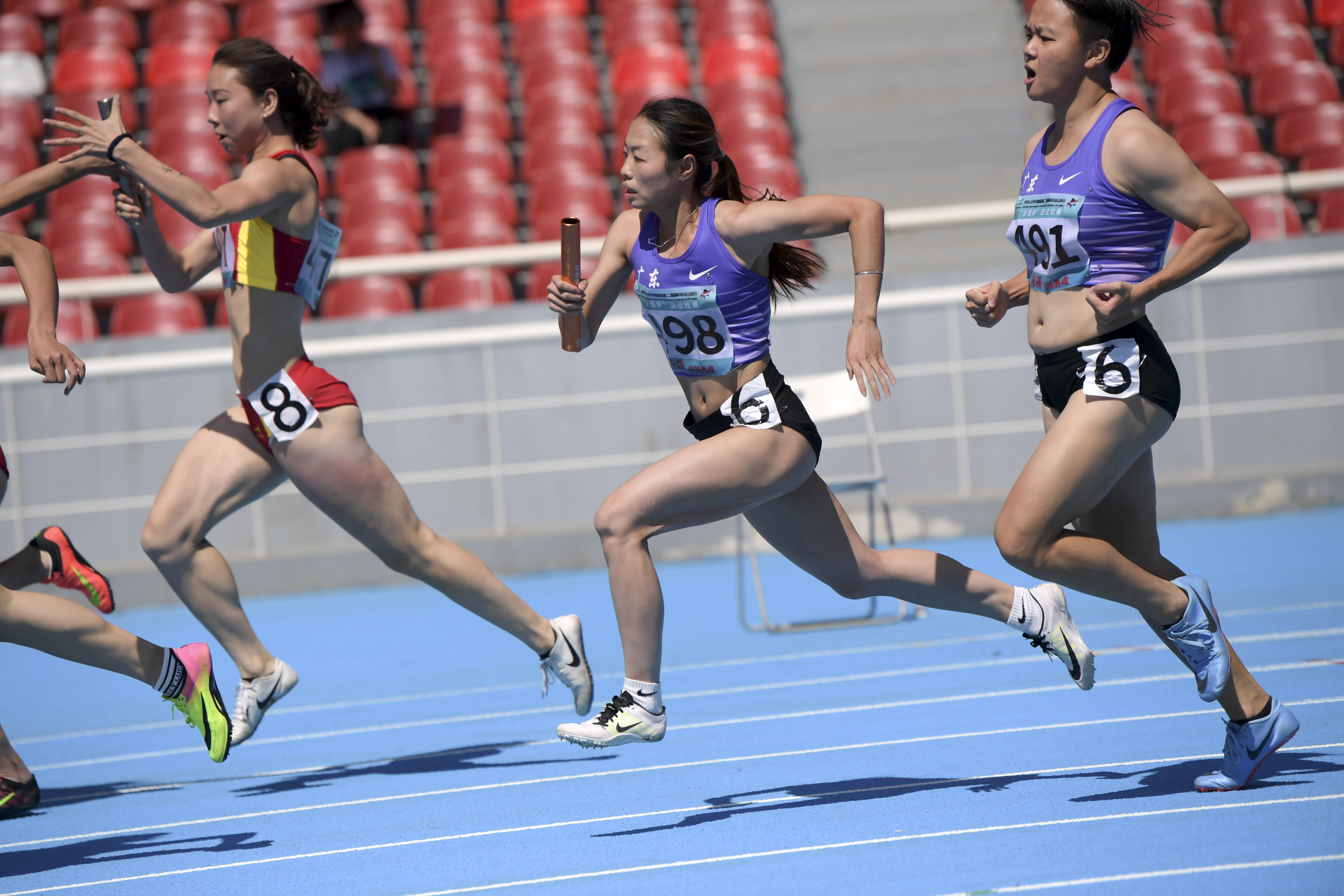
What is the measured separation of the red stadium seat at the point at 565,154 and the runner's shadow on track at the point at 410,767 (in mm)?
7472

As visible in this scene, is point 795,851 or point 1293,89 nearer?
point 795,851

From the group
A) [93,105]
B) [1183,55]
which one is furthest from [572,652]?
[1183,55]

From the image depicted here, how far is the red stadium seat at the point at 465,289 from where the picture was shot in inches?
397

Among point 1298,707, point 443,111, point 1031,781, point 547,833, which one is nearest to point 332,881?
point 547,833

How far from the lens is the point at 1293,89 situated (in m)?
11.5

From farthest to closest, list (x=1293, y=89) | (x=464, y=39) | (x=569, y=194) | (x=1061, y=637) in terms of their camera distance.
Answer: (x=464, y=39) → (x=1293, y=89) → (x=569, y=194) → (x=1061, y=637)

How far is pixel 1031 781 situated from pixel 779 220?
66.5 inches

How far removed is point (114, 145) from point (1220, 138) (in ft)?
31.4

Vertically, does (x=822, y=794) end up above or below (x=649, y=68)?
below

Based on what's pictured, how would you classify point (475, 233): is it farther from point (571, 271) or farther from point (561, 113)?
point (571, 271)

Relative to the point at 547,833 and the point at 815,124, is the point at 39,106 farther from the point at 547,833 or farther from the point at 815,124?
the point at 547,833

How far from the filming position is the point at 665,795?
3891 mm

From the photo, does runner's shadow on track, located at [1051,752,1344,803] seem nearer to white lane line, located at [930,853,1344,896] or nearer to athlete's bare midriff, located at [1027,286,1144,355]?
white lane line, located at [930,853,1344,896]

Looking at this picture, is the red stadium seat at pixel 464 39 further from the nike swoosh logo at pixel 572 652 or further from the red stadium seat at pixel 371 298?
the nike swoosh logo at pixel 572 652
